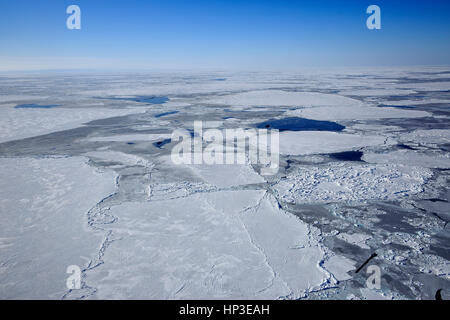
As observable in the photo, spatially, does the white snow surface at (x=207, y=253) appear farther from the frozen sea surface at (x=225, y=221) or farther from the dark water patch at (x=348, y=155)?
the dark water patch at (x=348, y=155)

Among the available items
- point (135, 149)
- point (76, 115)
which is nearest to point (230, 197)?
point (135, 149)

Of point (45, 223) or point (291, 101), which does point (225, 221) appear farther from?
point (291, 101)

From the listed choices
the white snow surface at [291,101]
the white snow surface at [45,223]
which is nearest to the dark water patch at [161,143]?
the white snow surface at [45,223]

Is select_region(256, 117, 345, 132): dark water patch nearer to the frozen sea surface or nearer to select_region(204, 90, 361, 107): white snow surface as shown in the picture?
the frozen sea surface

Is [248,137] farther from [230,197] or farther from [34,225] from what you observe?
[34,225]

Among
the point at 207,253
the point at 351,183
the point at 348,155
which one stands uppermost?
the point at 348,155

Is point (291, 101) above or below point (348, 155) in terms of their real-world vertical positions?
above

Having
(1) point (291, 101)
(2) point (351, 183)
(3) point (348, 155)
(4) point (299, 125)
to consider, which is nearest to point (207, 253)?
(2) point (351, 183)
